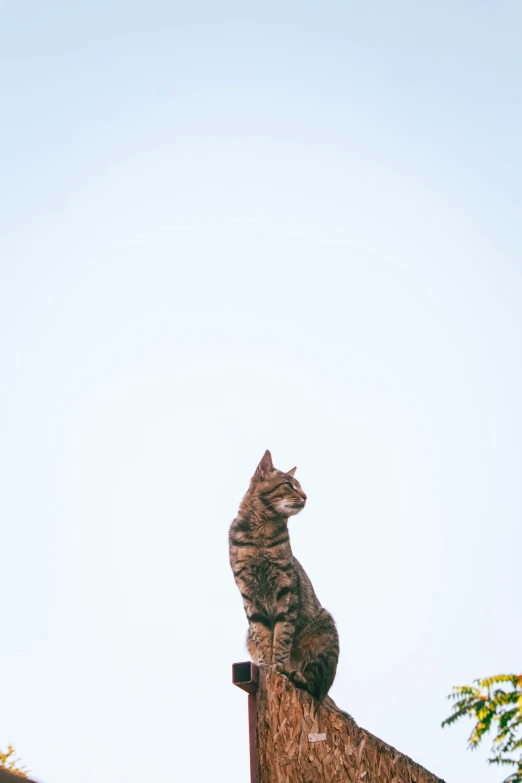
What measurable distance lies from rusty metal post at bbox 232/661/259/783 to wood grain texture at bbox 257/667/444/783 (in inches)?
1.2

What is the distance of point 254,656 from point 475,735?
7.79 ft

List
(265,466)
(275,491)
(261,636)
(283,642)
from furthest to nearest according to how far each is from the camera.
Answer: (265,466)
(275,491)
(261,636)
(283,642)

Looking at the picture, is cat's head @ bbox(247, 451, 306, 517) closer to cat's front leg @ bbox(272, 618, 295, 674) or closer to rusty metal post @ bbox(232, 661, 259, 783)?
cat's front leg @ bbox(272, 618, 295, 674)

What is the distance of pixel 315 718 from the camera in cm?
493

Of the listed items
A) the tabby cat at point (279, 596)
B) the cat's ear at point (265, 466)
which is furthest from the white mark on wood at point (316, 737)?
the cat's ear at point (265, 466)

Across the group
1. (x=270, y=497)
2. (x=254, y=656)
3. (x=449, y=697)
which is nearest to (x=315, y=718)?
(x=449, y=697)

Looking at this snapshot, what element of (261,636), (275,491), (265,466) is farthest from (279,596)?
(265,466)

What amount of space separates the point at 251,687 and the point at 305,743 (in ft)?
1.60

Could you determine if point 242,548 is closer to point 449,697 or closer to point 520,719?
point 449,697

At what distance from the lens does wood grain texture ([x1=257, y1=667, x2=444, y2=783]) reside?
4688 mm

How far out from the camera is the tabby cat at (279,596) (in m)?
6.30

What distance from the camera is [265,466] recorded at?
25.0 feet

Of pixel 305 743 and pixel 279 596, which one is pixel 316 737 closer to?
pixel 305 743

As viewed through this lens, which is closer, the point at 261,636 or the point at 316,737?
the point at 316,737
